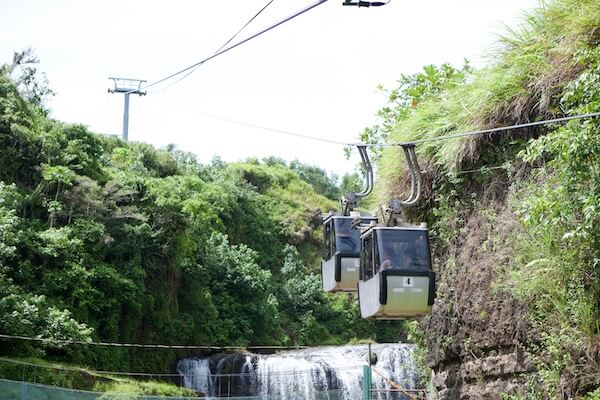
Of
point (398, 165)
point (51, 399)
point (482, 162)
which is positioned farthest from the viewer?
point (51, 399)

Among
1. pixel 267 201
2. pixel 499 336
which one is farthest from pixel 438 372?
pixel 267 201

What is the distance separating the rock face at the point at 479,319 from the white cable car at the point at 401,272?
111 cm

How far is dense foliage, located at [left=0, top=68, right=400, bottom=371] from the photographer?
3130 centimetres

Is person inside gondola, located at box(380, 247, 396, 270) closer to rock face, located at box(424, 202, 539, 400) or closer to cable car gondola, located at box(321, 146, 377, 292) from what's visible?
rock face, located at box(424, 202, 539, 400)

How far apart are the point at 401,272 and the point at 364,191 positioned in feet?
9.11

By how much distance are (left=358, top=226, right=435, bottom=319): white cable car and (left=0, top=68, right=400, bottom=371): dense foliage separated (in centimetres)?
1864

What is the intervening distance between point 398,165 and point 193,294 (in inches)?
1120

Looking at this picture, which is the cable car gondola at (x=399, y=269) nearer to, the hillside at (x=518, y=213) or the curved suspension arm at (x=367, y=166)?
the hillside at (x=518, y=213)

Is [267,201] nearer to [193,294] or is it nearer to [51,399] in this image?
[193,294]

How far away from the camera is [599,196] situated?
32.1 ft

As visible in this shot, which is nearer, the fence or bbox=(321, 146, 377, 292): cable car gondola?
bbox=(321, 146, 377, 292): cable car gondola

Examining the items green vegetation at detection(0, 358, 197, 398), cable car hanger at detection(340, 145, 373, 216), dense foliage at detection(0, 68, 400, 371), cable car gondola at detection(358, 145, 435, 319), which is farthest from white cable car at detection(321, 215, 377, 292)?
dense foliage at detection(0, 68, 400, 371)

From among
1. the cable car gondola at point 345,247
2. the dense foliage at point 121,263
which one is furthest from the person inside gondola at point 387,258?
the dense foliage at point 121,263

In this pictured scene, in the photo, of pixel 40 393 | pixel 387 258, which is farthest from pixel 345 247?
pixel 40 393
